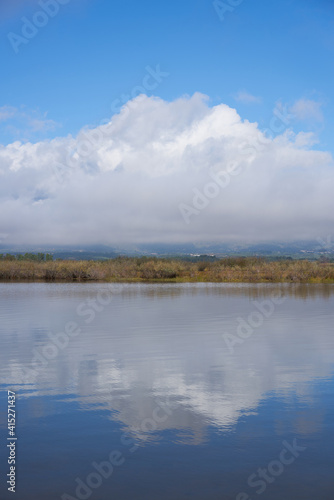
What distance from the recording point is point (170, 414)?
→ 7.57 m

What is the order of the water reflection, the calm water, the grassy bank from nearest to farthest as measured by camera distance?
1. the calm water
2. the water reflection
3. the grassy bank

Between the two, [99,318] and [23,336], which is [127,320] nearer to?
[99,318]

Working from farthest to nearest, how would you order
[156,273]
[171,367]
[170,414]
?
1. [156,273]
2. [171,367]
3. [170,414]

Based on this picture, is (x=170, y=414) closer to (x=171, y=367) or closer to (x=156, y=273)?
(x=171, y=367)

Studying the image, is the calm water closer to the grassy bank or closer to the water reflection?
the water reflection

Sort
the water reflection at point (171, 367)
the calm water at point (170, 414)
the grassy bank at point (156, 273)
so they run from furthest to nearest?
the grassy bank at point (156, 273)
the water reflection at point (171, 367)
the calm water at point (170, 414)

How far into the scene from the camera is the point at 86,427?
7082 millimetres

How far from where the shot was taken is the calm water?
5477mm

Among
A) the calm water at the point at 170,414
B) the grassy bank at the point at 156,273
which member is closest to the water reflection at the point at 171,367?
the calm water at the point at 170,414

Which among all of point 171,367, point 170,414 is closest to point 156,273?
point 171,367

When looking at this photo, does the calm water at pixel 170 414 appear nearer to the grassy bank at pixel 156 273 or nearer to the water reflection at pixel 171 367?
the water reflection at pixel 171 367

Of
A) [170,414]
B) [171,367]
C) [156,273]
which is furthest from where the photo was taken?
[156,273]

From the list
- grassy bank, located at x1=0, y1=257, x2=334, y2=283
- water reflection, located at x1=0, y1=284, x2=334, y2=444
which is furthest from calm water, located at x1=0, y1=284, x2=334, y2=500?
grassy bank, located at x1=0, y1=257, x2=334, y2=283

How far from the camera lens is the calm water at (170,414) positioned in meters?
5.48
